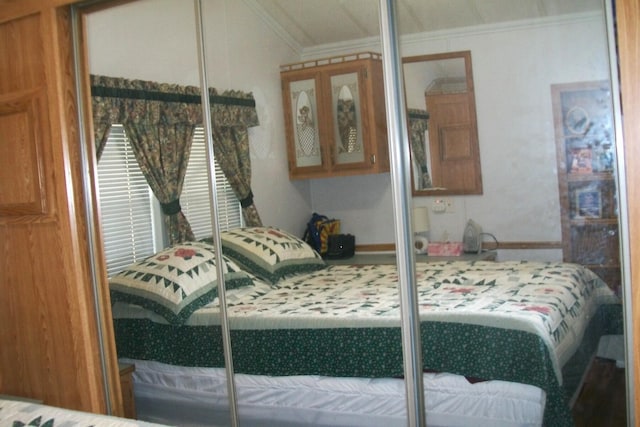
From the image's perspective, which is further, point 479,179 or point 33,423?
point 33,423

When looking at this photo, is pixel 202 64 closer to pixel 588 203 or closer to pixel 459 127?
pixel 459 127

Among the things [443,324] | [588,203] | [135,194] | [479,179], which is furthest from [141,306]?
[588,203]

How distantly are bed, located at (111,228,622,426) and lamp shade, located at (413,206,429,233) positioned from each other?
117 mm

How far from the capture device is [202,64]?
8.31ft

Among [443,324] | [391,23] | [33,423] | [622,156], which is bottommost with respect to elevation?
[33,423]

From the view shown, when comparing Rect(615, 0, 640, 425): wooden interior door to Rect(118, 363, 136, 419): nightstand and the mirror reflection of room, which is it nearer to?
the mirror reflection of room

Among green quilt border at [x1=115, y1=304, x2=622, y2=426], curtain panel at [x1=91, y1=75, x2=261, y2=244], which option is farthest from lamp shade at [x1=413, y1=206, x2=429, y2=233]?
curtain panel at [x1=91, y1=75, x2=261, y2=244]

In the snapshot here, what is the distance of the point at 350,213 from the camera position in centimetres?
228

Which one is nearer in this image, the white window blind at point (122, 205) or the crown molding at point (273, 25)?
the crown molding at point (273, 25)

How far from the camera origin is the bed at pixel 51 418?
2.24 meters

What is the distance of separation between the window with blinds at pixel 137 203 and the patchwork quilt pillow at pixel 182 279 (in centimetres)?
6

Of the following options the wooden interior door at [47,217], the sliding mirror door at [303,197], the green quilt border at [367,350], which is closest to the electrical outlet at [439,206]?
the sliding mirror door at [303,197]

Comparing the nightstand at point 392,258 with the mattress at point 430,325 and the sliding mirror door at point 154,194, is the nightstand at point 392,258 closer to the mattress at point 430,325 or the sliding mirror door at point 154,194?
the mattress at point 430,325

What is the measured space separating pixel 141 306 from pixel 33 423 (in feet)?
2.04
